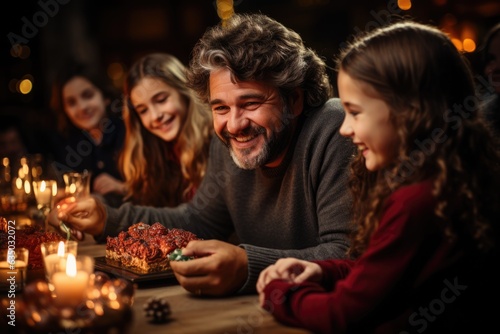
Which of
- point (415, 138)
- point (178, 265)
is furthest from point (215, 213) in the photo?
point (415, 138)

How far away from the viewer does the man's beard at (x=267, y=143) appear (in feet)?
7.68

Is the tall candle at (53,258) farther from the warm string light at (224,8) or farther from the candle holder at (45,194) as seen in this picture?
the warm string light at (224,8)

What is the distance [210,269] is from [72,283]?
39cm

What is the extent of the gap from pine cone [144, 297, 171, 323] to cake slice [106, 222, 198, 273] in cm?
44

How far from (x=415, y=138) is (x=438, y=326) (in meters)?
0.44

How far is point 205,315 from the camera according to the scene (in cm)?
162

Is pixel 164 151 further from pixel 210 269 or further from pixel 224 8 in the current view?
pixel 224 8

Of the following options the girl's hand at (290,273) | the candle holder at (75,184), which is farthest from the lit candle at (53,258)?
the candle holder at (75,184)

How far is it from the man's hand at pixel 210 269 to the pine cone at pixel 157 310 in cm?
19

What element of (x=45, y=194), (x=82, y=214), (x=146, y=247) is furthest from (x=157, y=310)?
(x=45, y=194)

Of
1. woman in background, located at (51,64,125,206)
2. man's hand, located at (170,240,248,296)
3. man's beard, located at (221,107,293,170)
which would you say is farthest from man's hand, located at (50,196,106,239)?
woman in background, located at (51,64,125,206)

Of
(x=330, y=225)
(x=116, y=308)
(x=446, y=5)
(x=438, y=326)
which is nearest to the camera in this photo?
(x=116, y=308)

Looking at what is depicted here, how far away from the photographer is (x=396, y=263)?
1428 mm

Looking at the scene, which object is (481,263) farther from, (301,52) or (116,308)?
(301,52)
